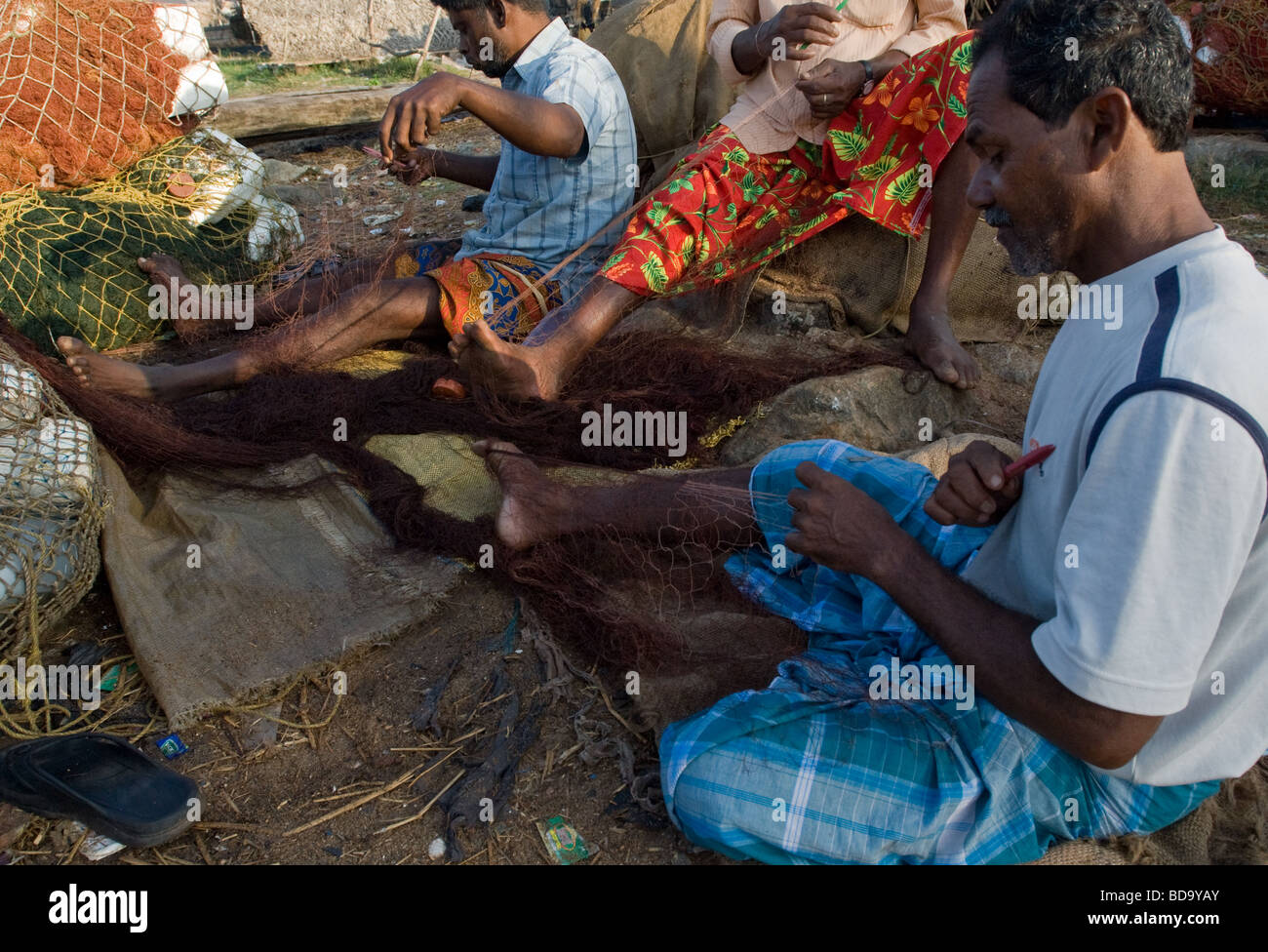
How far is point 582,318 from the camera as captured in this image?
329 centimetres

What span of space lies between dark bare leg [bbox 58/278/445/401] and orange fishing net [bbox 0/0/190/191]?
1.16 m

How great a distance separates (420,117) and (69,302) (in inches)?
72.7

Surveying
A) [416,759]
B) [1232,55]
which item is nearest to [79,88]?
[416,759]

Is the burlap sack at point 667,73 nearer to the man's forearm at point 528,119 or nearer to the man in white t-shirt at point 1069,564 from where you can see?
the man's forearm at point 528,119

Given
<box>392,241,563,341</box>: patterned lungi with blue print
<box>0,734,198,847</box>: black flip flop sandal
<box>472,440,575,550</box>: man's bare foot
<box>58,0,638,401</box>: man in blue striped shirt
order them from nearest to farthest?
<box>0,734,198,847</box>: black flip flop sandal < <box>472,440,575,550</box>: man's bare foot < <box>58,0,638,401</box>: man in blue striped shirt < <box>392,241,563,341</box>: patterned lungi with blue print

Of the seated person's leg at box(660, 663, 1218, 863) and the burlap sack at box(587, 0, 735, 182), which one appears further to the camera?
the burlap sack at box(587, 0, 735, 182)

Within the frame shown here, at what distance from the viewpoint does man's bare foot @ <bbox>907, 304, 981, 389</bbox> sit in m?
3.34

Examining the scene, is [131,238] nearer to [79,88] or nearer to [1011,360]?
[79,88]

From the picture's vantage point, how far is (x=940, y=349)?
337 centimetres

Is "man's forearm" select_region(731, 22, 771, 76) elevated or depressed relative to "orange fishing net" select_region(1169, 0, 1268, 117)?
depressed

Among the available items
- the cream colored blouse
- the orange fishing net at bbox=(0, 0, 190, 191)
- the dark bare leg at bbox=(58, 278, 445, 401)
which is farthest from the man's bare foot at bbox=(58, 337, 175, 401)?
the cream colored blouse

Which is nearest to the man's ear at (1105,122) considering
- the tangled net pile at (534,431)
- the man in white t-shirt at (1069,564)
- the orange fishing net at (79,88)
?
the man in white t-shirt at (1069,564)

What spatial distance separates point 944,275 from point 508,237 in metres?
1.63

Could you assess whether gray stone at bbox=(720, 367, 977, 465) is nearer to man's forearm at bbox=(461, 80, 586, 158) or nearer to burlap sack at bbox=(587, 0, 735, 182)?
man's forearm at bbox=(461, 80, 586, 158)
